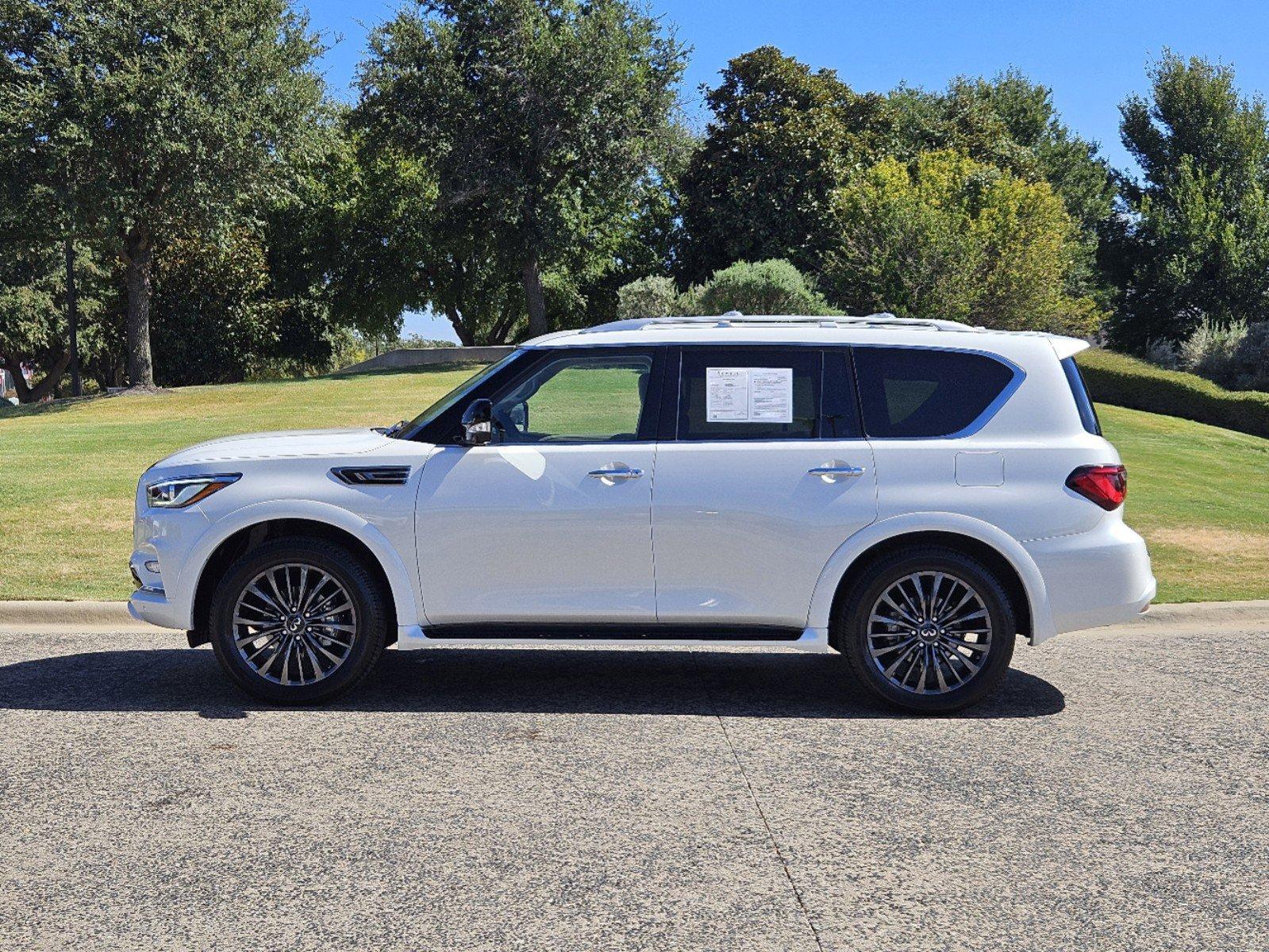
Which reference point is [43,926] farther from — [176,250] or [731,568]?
[176,250]

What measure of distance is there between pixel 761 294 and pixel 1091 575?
28.8 m

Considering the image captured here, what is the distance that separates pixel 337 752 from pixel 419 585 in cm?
98

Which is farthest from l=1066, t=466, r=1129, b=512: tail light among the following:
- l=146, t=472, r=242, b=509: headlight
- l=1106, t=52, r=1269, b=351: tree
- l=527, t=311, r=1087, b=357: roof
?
l=1106, t=52, r=1269, b=351: tree

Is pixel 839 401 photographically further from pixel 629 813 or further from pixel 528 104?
pixel 528 104

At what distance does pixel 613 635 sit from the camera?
650 centimetres

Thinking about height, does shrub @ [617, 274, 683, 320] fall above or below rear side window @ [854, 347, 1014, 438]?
above

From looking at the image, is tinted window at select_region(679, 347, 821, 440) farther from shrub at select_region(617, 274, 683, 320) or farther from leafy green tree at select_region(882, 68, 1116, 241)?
leafy green tree at select_region(882, 68, 1116, 241)

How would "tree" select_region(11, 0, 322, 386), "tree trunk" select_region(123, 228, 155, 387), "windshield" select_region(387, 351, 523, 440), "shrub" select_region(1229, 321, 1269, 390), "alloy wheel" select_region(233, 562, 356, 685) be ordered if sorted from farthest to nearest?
"shrub" select_region(1229, 321, 1269, 390) < "tree trunk" select_region(123, 228, 155, 387) < "tree" select_region(11, 0, 322, 386) < "windshield" select_region(387, 351, 523, 440) < "alloy wheel" select_region(233, 562, 356, 685)

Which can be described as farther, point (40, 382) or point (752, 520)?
point (40, 382)

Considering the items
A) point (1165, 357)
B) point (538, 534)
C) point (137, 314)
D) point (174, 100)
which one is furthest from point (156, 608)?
point (1165, 357)

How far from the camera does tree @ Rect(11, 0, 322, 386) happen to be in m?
30.4

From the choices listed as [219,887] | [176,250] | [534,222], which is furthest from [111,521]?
[176,250]

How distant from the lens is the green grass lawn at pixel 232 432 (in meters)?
10.8

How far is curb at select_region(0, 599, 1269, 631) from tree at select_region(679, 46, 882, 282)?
37.8 metres
